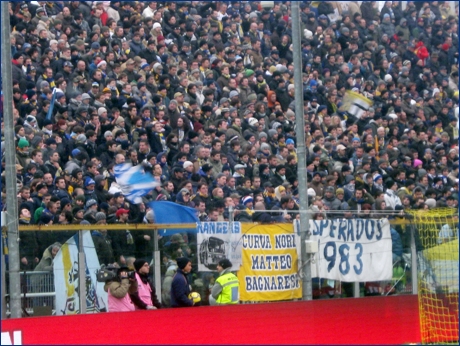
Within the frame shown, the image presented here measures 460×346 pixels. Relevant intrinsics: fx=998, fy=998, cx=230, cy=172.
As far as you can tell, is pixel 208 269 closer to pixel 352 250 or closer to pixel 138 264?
pixel 138 264

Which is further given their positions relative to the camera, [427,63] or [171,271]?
[427,63]

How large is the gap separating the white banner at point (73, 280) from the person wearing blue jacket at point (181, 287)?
81cm

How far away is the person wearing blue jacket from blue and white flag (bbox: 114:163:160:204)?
96.1 inches

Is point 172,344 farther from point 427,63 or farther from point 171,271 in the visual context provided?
point 427,63

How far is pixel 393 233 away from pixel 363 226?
0.55 metres

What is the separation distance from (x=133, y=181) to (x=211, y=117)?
13.8 feet

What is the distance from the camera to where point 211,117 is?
18.3 m

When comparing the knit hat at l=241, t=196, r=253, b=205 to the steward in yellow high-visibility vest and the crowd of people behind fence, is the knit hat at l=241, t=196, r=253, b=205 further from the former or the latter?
the steward in yellow high-visibility vest

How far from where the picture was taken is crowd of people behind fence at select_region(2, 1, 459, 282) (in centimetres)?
1389

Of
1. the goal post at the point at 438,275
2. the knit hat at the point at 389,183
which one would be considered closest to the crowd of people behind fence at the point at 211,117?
the knit hat at the point at 389,183

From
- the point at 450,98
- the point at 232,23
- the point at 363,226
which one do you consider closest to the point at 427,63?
the point at 450,98

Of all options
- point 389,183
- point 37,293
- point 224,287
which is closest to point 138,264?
point 224,287

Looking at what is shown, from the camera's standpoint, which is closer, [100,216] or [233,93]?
[100,216]

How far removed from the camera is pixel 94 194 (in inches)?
550
